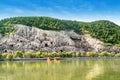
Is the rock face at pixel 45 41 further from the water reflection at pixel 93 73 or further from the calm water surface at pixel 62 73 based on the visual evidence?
the water reflection at pixel 93 73

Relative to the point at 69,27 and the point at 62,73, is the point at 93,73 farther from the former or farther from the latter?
the point at 69,27

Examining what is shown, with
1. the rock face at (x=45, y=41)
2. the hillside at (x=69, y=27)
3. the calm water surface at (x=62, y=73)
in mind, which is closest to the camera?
the calm water surface at (x=62, y=73)

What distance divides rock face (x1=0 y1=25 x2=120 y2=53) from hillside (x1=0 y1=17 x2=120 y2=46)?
174 inches

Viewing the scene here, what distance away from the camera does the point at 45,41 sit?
114812 mm

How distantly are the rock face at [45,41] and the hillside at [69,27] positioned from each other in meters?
4.43

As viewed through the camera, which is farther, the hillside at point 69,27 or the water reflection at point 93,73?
the hillside at point 69,27

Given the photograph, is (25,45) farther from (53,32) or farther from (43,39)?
(53,32)

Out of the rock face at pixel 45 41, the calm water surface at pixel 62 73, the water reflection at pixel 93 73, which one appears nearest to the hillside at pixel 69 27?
the rock face at pixel 45 41

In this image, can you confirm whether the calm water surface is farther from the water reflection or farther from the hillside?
the hillside

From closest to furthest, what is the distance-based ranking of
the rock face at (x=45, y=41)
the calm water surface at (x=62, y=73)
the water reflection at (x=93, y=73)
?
the calm water surface at (x=62, y=73) < the water reflection at (x=93, y=73) < the rock face at (x=45, y=41)

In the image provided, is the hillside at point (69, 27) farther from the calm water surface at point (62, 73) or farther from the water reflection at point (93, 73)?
the water reflection at point (93, 73)

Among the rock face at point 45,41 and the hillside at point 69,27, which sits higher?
the hillside at point 69,27

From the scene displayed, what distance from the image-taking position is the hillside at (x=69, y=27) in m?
127

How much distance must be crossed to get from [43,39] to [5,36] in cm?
1537
